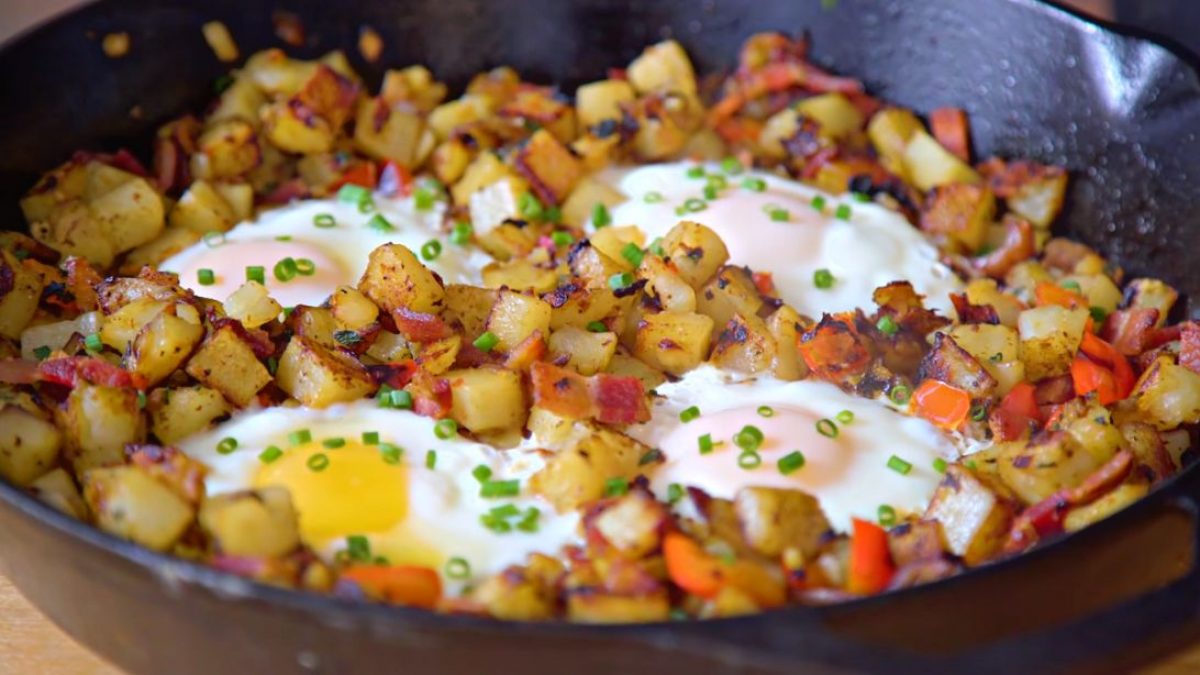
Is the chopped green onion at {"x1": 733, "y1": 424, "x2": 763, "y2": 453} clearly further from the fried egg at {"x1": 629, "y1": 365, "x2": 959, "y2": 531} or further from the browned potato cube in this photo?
the browned potato cube

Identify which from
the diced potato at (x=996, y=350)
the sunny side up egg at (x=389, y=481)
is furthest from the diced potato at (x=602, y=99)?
the sunny side up egg at (x=389, y=481)

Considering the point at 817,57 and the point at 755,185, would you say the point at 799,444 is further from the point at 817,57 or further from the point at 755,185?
the point at 817,57

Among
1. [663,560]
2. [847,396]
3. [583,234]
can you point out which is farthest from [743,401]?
[583,234]

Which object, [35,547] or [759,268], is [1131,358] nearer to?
[759,268]

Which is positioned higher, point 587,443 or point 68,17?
point 68,17

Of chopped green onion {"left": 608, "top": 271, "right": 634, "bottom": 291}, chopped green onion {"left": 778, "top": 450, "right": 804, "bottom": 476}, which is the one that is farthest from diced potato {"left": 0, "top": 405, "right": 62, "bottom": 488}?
chopped green onion {"left": 778, "top": 450, "right": 804, "bottom": 476}

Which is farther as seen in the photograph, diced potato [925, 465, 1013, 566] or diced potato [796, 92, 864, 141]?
diced potato [796, 92, 864, 141]

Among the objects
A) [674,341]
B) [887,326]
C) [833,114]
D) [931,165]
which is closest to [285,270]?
[674,341]

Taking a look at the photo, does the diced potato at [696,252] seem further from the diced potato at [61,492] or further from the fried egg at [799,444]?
the diced potato at [61,492]
